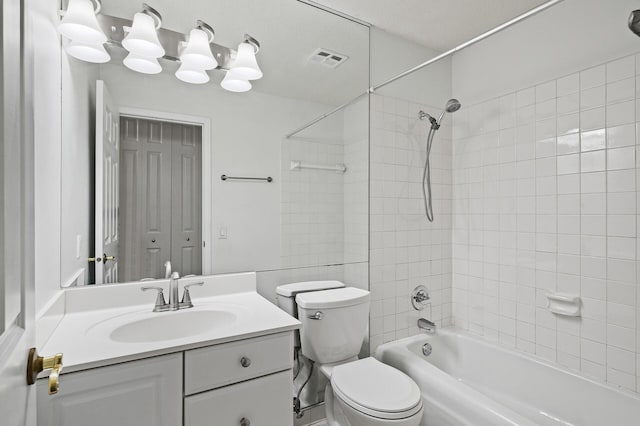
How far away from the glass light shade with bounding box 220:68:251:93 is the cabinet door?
1271 mm

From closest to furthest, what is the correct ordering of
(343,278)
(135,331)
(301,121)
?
(135,331), (301,121), (343,278)

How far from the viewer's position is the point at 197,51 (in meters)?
1.55

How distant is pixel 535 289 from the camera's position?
201 cm

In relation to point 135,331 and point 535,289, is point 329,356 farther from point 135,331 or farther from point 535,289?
point 535,289

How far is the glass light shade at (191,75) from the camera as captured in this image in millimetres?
1575

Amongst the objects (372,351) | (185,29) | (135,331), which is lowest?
(372,351)

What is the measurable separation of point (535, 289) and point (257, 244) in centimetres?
168

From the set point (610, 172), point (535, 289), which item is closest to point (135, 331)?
point (535, 289)

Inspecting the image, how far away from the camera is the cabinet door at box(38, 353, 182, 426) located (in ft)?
3.15

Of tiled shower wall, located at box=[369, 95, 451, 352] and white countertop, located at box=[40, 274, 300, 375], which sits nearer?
white countertop, located at box=[40, 274, 300, 375]

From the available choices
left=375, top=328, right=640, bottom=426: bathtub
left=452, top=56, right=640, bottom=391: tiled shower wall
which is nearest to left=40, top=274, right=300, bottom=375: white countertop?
left=375, top=328, right=640, bottom=426: bathtub

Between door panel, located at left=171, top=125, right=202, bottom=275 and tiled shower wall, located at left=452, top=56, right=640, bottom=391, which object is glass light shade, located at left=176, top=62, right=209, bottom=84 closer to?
door panel, located at left=171, top=125, right=202, bottom=275

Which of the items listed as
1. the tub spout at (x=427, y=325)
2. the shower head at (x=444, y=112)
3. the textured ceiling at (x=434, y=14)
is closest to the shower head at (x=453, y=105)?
the shower head at (x=444, y=112)

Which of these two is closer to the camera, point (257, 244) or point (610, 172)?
point (610, 172)
